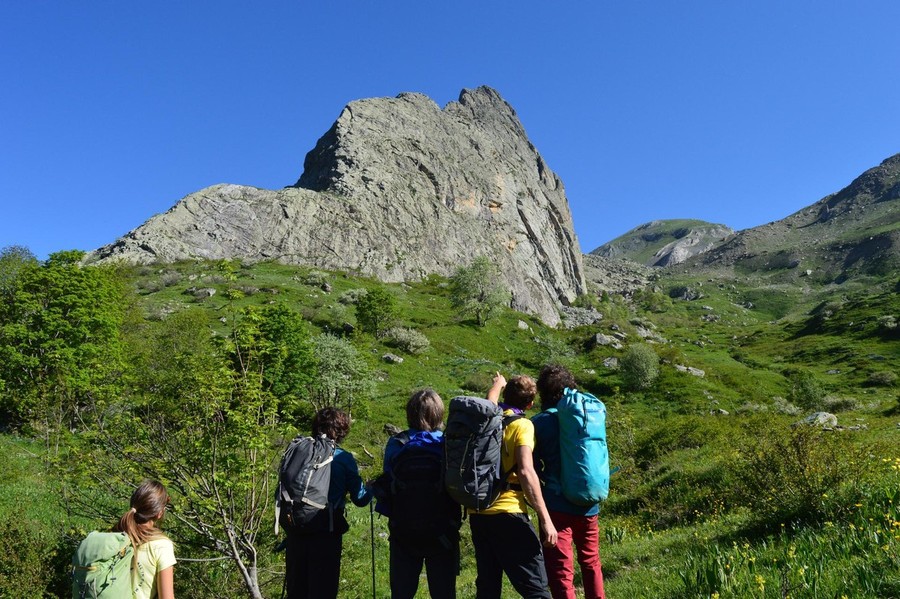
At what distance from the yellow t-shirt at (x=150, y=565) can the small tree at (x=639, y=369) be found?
138 feet

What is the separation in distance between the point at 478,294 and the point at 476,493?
58.0 metres

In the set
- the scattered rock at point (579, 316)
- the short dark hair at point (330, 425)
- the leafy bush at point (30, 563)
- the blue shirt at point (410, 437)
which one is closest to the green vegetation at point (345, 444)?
the leafy bush at point (30, 563)

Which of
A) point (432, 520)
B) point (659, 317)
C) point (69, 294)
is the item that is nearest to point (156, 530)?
point (432, 520)

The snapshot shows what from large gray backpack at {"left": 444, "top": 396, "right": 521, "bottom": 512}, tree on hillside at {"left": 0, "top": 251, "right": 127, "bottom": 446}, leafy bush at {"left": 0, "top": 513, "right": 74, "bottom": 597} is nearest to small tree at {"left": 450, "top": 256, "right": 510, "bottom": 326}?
tree on hillside at {"left": 0, "top": 251, "right": 127, "bottom": 446}

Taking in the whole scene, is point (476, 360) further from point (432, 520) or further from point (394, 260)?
point (394, 260)

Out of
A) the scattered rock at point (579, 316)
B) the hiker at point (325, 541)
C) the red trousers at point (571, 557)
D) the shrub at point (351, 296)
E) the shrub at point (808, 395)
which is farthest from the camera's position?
the scattered rock at point (579, 316)

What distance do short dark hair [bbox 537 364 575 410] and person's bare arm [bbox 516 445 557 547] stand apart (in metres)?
0.89

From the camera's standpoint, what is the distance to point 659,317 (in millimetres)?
125812

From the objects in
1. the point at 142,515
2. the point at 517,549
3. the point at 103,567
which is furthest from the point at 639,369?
the point at 103,567

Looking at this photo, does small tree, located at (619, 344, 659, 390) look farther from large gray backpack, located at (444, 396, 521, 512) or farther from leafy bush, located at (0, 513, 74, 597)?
large gray backpack, located at (444, 396, 521, 512)

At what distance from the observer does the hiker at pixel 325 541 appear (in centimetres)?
528

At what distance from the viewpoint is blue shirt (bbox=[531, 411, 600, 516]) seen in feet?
16.4

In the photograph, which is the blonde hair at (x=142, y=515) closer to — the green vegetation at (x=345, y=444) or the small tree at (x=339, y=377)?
the green vegetation at (x=345, y=444)

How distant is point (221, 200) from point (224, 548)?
90292mm
